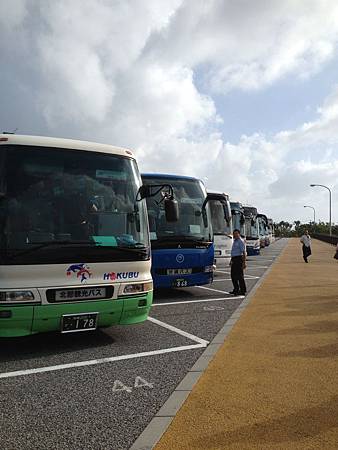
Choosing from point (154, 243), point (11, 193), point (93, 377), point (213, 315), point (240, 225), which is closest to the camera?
point (93, 377)

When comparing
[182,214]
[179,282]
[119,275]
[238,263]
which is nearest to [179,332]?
[119,275]

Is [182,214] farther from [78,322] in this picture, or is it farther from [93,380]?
[93,380]

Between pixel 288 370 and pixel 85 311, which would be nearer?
pixel 288 370

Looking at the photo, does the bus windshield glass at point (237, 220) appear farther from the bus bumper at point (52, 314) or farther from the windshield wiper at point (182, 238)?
the bus bumper at point (52, 314)

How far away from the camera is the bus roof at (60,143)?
578 cm

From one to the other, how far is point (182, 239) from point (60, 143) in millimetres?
4822

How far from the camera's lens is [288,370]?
5.17m

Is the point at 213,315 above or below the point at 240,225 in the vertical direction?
below

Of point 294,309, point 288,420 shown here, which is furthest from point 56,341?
point 294,309

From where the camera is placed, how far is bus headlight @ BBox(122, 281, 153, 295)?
615 centimetres

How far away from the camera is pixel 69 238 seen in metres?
5.74

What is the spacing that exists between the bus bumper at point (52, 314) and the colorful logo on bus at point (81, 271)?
1.12 ft

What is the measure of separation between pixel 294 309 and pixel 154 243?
340 centimetres

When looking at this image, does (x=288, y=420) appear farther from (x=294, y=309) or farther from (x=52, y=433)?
(x=294, y=309)
